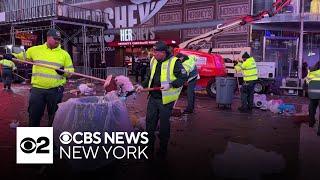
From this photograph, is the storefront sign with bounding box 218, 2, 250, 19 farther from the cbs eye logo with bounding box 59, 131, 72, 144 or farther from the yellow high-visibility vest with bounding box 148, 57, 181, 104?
the cbs eye logo with bounding box 59, 131, 72, 144

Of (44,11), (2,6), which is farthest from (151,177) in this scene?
(2,6)

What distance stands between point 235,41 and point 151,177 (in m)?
17.6

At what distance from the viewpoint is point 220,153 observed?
6.52m

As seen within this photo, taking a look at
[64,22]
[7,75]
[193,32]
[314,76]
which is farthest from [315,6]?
[7,75]

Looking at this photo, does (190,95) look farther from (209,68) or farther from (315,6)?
(315,6)

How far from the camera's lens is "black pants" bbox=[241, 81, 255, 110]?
1177cm

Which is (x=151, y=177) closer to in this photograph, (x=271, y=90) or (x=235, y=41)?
(x=271, y=90)

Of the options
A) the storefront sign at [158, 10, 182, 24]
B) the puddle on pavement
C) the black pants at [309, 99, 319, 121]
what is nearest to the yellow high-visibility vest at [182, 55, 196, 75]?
the black pants at [309, 99, 319, 121]

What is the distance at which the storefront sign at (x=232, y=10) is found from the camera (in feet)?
70.4

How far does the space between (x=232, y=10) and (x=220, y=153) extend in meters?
16.8

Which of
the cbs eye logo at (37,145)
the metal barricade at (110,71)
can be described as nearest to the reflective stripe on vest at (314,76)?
the cbs eye logo at (37,145)

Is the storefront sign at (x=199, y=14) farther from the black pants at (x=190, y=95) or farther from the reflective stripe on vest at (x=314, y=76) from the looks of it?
the reflective stripe on vest at (x=314, y=76)

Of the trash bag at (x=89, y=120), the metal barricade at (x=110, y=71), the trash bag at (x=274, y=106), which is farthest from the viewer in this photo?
the metal barricade at (x=110, y=71)

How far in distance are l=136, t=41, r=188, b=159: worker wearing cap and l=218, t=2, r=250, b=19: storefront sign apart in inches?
632
